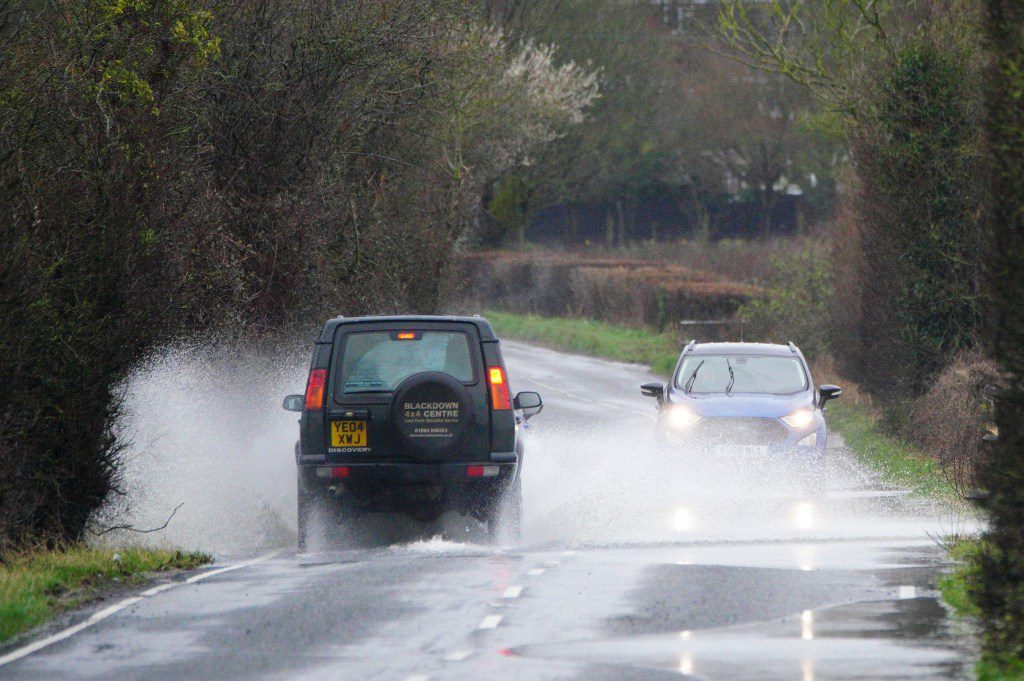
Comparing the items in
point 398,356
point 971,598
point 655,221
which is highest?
point 655,221

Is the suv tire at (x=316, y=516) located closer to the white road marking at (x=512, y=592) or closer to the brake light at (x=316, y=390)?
the brake light at (x=316, y=390)

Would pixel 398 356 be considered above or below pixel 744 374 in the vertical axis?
above

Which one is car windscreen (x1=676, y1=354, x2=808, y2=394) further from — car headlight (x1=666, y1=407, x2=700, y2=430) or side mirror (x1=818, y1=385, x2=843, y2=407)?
car headlight (x1=666, y1=407, x2=700, y2=430)

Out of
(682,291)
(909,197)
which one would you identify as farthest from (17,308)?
(682,291)

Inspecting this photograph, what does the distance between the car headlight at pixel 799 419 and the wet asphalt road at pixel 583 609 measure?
1.47 metres

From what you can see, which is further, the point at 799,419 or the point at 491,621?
the point at 799,419

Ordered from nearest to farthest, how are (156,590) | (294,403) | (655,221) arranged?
(156,590) → (294,403) → (655,221)

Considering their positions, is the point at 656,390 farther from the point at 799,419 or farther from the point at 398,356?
the point at 398,356

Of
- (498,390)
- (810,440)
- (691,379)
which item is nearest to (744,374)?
(691,379)

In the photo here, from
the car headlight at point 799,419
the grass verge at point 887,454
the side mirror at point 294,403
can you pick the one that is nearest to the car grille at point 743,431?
the car headlight at point 799,419

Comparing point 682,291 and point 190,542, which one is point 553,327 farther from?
point 190,542

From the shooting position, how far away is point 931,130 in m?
23.8

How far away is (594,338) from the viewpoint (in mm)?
47531

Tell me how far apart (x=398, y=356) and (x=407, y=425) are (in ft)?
2.50
